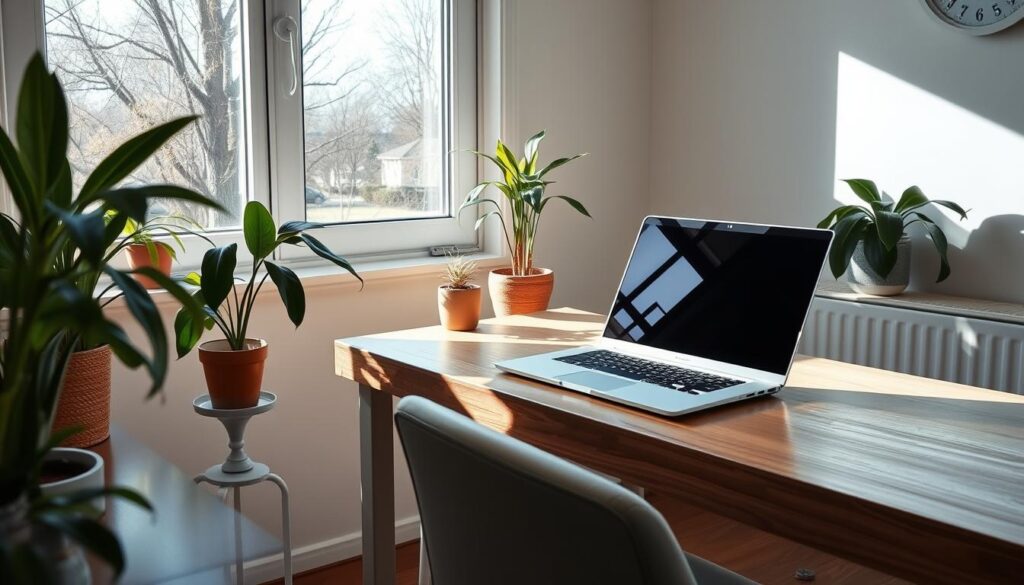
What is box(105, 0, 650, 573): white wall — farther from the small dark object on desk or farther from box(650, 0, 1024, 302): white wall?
the small dark object on desk

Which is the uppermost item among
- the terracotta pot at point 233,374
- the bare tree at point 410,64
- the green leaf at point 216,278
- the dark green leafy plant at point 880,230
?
the bare tree at point 410,64

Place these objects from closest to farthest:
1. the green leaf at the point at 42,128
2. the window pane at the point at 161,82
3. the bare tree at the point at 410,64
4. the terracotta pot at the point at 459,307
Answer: the green leaf at the point at 42,128 < the terracotta pot at the point at 459,307 < the window pane at the point at 161,82 < the bare tree at the point at 410,64

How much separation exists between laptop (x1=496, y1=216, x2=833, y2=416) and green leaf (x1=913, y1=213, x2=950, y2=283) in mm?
997

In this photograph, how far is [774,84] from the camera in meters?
2.95

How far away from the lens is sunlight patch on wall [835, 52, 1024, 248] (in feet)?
8.15

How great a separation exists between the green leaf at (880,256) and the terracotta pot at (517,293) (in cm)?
85

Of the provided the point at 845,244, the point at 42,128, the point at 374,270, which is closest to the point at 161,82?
the point at 374,270

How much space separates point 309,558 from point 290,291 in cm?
104

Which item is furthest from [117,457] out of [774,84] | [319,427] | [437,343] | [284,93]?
[774,84]

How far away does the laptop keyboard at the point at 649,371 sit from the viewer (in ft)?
5.28

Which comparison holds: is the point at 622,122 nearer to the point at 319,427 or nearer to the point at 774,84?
the point at 774,84

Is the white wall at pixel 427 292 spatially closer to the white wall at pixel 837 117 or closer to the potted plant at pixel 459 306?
the white wall at pixel 837 117

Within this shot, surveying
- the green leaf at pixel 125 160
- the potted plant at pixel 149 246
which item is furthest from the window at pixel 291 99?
the green leaf at pixel 125 160

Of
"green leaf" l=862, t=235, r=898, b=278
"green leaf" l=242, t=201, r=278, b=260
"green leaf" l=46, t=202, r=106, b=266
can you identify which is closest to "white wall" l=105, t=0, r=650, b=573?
"green leaf" l=242, t=201, r=278, b=260
